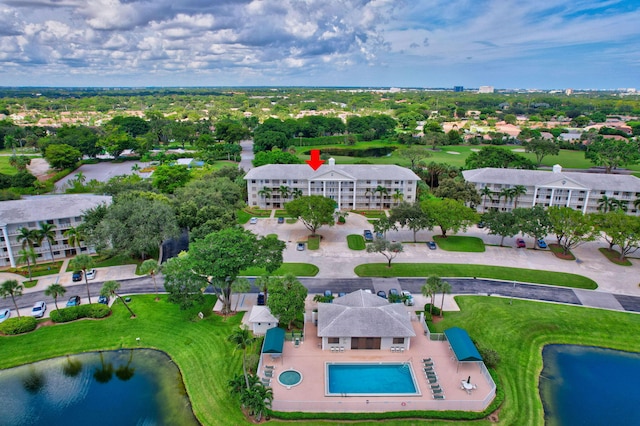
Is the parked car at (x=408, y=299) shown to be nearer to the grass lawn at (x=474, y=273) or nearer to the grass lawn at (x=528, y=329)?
the grass lawn at (x=528, y=329)

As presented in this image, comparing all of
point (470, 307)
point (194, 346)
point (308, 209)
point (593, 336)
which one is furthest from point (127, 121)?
point (593, 336)

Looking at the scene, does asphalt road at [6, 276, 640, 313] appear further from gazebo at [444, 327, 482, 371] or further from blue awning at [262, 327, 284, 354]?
blue awning at [262, 327, 284, 354]

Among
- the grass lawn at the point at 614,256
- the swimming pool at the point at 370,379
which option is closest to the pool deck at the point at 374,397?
the swimming pool at the point at 370,379

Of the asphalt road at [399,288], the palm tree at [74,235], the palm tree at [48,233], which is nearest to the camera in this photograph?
the asphalt road at [399,288]

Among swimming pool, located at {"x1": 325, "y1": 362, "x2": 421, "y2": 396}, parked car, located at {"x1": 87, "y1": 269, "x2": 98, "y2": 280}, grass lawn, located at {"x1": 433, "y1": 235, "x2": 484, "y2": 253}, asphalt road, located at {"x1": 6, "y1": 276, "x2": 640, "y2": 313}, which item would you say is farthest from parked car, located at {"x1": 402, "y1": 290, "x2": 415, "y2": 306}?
parked car, located at {"x1": 87, "y1": 269, "x2": 98, "y2": 280}

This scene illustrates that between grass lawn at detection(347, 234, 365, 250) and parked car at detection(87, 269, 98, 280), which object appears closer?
parked car at detection(87, 269, 98, 280)

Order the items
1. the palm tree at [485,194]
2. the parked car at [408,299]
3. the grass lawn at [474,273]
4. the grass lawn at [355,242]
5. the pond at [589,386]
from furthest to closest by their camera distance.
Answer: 1. the palm tree at [485,194]
2. the grass lawn at [355,242]
3. the grass lawn at [474,273]
4. the parked car at [408,299]
5. the pond at [589,386]

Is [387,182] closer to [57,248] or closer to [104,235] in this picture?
[104,235]

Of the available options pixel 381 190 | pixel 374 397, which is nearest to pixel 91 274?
pixel 374 397
